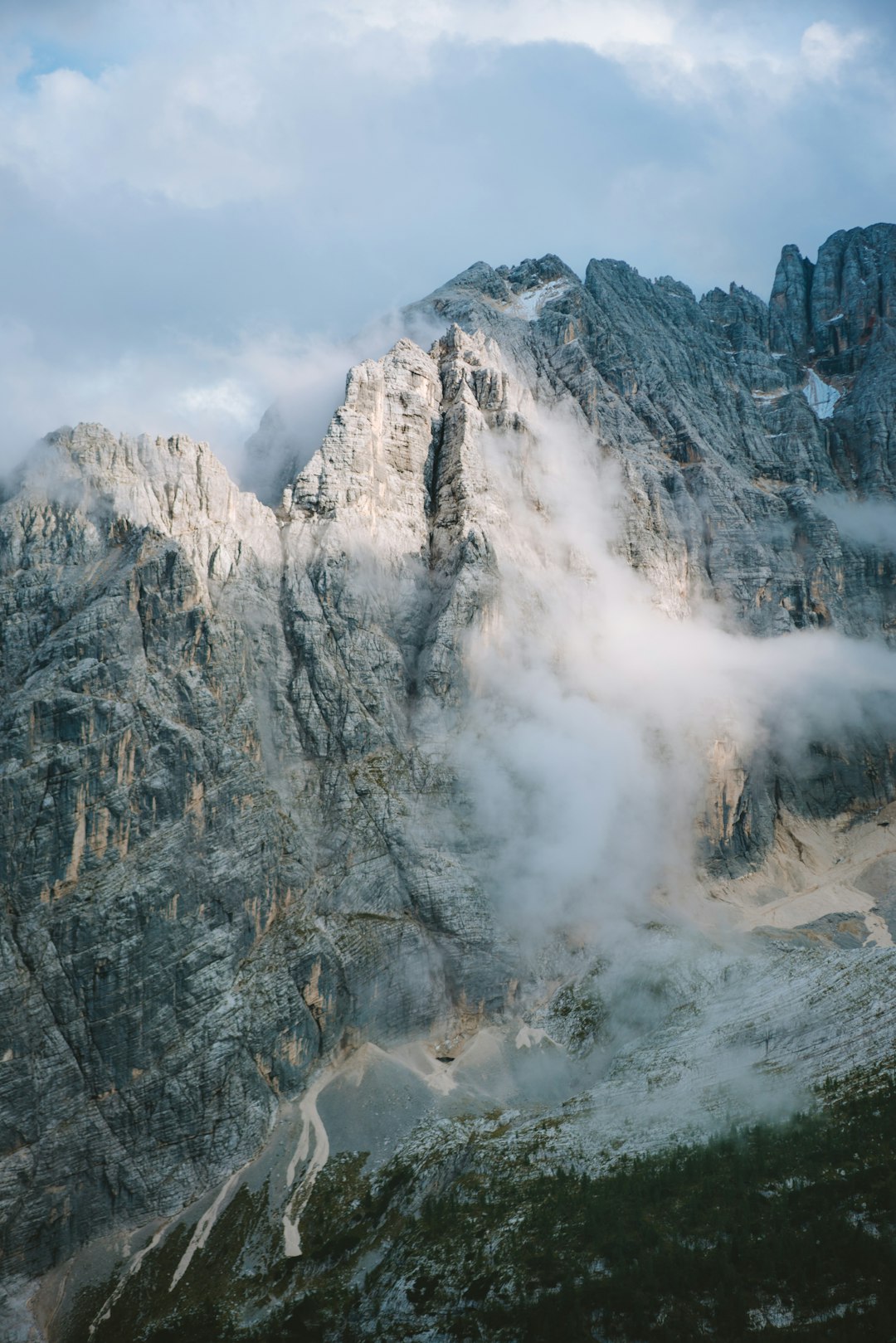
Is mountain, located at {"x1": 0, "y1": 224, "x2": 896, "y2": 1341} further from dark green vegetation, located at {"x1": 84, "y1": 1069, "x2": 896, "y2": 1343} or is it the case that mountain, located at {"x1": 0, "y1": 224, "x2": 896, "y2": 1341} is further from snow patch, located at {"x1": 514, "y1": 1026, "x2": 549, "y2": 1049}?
dark green vegetation, located at {"x1": 84, "y1": 1069, "x2": 896, "y2": 1343}

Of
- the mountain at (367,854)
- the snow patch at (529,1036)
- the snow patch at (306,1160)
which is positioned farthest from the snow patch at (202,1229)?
the snow patch at (529,1036)

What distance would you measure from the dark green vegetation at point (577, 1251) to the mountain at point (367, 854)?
1.49m

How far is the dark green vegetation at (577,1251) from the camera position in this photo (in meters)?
78.7

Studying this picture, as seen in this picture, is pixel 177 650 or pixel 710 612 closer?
pixel 177 650

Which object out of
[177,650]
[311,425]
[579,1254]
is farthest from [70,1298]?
[311,425]

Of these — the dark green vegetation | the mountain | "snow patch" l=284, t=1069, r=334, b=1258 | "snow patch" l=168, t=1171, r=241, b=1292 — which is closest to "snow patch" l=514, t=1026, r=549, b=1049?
the mountain

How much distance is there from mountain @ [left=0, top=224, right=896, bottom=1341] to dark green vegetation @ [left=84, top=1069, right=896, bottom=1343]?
1.49 meters

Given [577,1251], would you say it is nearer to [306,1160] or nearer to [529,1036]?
[306,1160]

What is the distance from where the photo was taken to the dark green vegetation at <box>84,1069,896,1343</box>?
78.7 metres

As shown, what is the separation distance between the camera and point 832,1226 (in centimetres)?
8025

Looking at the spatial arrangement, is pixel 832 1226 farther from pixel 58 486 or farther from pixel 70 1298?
pixel 58 486

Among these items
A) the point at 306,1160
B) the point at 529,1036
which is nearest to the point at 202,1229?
the point at 306,1160

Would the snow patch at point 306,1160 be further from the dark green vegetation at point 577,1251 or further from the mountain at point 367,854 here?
the dark green vegetation at point 577,1251

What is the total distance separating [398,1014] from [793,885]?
84.0 m
